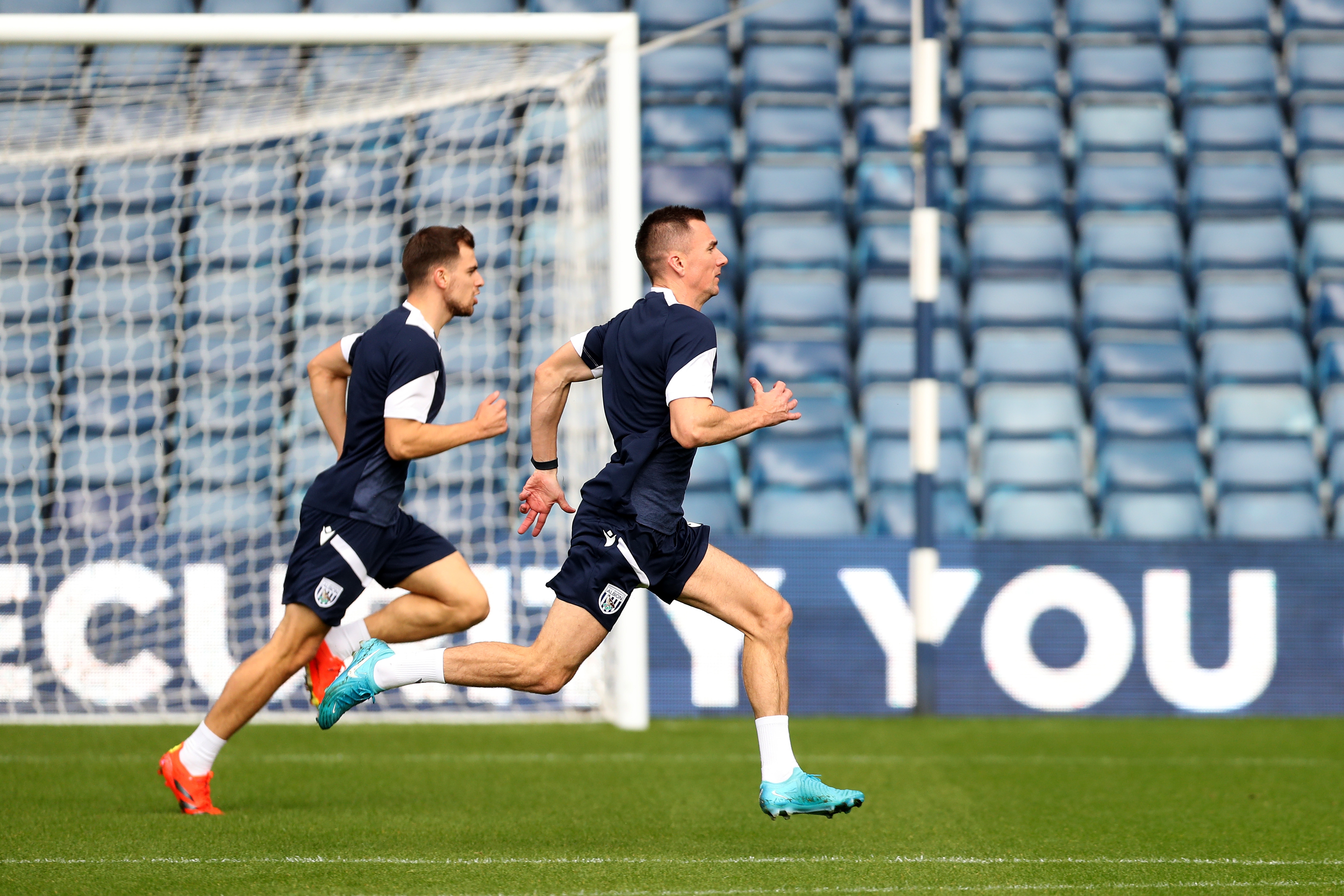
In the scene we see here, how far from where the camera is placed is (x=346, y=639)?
15.6 ft

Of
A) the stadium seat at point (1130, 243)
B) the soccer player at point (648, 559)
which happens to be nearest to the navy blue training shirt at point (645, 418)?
the soccer player at point (648, 559)

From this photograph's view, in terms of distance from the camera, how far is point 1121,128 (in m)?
9.52

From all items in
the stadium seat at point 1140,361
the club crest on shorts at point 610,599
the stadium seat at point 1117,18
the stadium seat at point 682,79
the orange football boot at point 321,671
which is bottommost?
the orange football boot at point 321,671

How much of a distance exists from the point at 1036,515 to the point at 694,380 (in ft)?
15.5

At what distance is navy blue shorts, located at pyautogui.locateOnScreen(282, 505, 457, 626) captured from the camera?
4438 millimetres

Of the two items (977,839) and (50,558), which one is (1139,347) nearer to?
(977,839)

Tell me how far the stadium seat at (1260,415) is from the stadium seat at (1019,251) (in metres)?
1.22

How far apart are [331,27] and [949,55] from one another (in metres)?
4.91

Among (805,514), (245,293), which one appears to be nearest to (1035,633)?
(805,514)

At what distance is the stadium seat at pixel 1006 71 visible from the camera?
379 inches

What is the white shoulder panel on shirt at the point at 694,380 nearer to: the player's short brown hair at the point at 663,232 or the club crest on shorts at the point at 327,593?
the player's short brown hair at the point at 663,232

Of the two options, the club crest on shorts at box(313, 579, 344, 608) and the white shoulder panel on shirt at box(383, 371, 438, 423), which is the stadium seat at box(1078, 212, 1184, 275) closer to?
the white shoulder panel on shirt at box(383, 371, 438, 423)

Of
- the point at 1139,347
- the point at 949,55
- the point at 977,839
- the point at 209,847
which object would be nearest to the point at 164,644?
the point at 209,847

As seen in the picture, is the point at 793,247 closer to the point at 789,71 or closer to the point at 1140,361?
the point at 789,71
